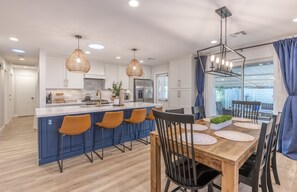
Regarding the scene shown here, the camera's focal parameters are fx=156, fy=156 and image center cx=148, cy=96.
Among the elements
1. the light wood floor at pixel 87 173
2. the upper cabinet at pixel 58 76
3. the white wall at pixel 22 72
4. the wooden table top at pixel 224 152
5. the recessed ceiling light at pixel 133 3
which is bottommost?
the light wood floor at pixel 87 173

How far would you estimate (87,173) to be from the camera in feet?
7.91

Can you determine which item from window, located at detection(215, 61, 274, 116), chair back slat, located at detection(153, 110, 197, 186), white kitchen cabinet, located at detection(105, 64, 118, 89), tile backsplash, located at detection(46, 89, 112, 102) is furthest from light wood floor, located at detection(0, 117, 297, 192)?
white kitchen cabinet, located at detection(105, 64, 118, 89)

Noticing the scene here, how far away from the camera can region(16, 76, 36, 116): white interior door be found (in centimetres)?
776

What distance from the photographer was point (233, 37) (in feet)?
11.4

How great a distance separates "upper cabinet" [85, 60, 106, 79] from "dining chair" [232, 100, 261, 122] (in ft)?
14.9

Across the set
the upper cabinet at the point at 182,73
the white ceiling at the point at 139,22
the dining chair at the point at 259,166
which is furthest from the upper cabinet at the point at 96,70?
the dining chair at the point at 259,166

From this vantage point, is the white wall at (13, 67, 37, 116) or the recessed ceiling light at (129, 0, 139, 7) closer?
the recessed ceiling light at (129, 0, 139, 7)

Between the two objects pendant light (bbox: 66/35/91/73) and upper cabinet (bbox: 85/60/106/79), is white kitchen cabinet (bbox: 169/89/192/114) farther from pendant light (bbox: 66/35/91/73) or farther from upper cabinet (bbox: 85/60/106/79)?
pendant light (bbox: 66/35/91/73)

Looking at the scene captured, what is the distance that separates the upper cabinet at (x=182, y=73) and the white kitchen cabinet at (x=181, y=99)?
→ 16cm

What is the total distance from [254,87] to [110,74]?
476 cm

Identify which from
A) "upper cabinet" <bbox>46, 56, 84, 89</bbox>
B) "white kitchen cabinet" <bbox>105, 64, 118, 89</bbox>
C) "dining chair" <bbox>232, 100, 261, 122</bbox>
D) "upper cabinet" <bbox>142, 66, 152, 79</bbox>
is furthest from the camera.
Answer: "upper cabinet" <bbox>142, 66, 152, 79</bbox>

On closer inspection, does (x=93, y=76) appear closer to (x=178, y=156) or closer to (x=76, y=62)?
(x=76, y=62)

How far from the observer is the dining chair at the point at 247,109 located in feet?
9.75

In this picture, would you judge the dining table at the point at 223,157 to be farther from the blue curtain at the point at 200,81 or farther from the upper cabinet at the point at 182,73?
the upper cabinet at the point at 182,73
